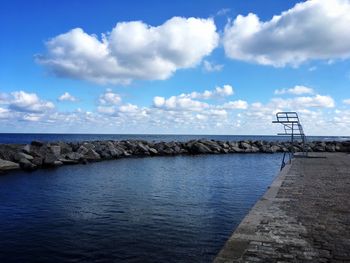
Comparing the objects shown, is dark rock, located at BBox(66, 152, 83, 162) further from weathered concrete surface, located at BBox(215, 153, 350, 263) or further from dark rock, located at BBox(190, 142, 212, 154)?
weathered concrete surface, located at BBox(215, 153, 350, 263)

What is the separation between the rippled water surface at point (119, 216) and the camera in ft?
27.6

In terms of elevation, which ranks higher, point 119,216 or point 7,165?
point 7,165

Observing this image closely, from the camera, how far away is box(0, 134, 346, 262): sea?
27.6 feet

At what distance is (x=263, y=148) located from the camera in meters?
47.9

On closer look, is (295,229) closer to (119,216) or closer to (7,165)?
(119,216)

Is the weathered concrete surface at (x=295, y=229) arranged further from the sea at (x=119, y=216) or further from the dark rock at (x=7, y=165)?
the dark rock at (x=7, y=165)

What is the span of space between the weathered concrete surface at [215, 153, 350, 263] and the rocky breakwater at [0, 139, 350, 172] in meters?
17.5

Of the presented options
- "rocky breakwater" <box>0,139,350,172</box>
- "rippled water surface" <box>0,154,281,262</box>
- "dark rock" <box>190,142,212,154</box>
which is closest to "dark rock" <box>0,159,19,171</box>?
"rocky breakwater" <box>0,139,350,172</box>

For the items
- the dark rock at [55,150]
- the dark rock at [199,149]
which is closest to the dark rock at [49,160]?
the dark rock at [55,150]

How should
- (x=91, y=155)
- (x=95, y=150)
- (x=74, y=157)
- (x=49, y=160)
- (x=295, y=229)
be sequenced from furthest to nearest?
1. (x=95, y=150)
2. (x=91, y=155)
3. (x=74, y=157)
4. (x=49, y=160)
5. (x=295, y=229)

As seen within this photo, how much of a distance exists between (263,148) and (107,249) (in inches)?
1622

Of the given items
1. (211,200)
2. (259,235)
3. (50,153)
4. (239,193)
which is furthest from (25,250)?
(50,153)

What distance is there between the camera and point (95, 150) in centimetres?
3541

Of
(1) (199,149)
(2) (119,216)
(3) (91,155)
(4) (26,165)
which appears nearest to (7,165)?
(4) (26,165)
